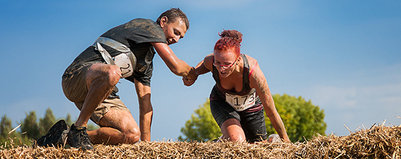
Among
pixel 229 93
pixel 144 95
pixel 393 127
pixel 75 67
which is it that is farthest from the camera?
pixel 144 95

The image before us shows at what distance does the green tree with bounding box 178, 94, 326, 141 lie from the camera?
13586 millimetres

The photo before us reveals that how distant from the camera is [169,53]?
500 centimetres

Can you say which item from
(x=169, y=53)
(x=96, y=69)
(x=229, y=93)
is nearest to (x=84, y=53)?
(x=96, y=69)

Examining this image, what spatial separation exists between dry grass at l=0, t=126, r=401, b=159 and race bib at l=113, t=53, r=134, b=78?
1173 mm

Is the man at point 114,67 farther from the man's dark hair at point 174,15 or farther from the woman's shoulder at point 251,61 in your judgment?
the woman's shoulder at point 251,61

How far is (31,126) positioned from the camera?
1373 centimetres

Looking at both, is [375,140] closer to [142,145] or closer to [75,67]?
[142,145]

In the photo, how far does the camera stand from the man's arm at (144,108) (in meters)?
5.91

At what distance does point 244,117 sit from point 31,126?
34.0 ft

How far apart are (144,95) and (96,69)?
1540mm

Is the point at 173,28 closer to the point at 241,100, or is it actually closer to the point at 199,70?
the point at 199,70

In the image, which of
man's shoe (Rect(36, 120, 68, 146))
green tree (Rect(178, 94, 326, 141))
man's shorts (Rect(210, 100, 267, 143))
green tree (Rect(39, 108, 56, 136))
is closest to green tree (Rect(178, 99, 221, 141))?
green tree (Rect(178, 94, 326, 141))

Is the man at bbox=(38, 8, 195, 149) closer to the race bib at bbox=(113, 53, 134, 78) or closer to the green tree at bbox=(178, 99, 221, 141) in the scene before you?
the race bib at bbox=(113, 53, 134, 78)

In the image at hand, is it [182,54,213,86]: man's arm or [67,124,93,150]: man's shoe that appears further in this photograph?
[182,54,213,86]: man's arm
